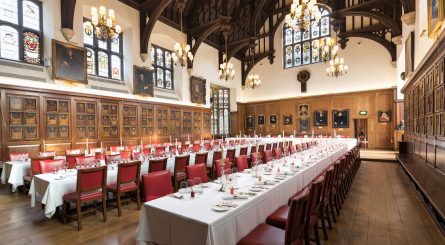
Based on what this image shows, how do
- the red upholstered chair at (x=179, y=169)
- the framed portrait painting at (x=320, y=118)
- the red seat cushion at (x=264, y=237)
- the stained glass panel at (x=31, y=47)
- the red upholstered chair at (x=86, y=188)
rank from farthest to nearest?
the framed portrait painting at (x=320, y=118)
the stained glass panel at (x=31, y=47)
the red upholstered chair at (x=179, y=169)
the red upholstered chair at (x=86, y=188)
the red seat cushion at (x=264, y=237)

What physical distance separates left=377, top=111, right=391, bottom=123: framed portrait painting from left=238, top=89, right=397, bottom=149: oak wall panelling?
0.17 meters

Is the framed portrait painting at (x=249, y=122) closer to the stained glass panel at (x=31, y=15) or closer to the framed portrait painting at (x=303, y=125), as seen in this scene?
the framed portrait painting at (x=303, y=125)

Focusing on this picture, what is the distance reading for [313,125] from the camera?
57.1ft

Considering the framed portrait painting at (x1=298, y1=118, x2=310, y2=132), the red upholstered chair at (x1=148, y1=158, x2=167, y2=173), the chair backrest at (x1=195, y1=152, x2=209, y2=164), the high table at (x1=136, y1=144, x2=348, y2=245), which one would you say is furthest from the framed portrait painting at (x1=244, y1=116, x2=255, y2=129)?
the high table at (x1=136, y1=144, x2=348, y2=245)

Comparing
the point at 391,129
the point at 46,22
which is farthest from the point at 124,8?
the point at 391,129

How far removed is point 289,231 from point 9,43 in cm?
1058

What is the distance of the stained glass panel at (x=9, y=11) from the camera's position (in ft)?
26.2

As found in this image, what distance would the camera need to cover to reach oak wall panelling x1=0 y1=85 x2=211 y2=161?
A: 7761mm

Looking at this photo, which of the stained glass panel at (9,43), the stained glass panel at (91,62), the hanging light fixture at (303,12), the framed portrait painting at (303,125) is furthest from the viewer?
the framed portrait painting at (303,125)

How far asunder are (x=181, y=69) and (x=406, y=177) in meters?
11.8

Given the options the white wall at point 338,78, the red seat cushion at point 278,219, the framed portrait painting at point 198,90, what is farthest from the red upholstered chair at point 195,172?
the white wall at point 338,78

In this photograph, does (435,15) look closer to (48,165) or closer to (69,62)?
(48,165)

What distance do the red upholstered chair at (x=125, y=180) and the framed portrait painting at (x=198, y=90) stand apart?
33.8ft

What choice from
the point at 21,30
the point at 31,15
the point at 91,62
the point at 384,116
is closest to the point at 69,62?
the point at 91,62
